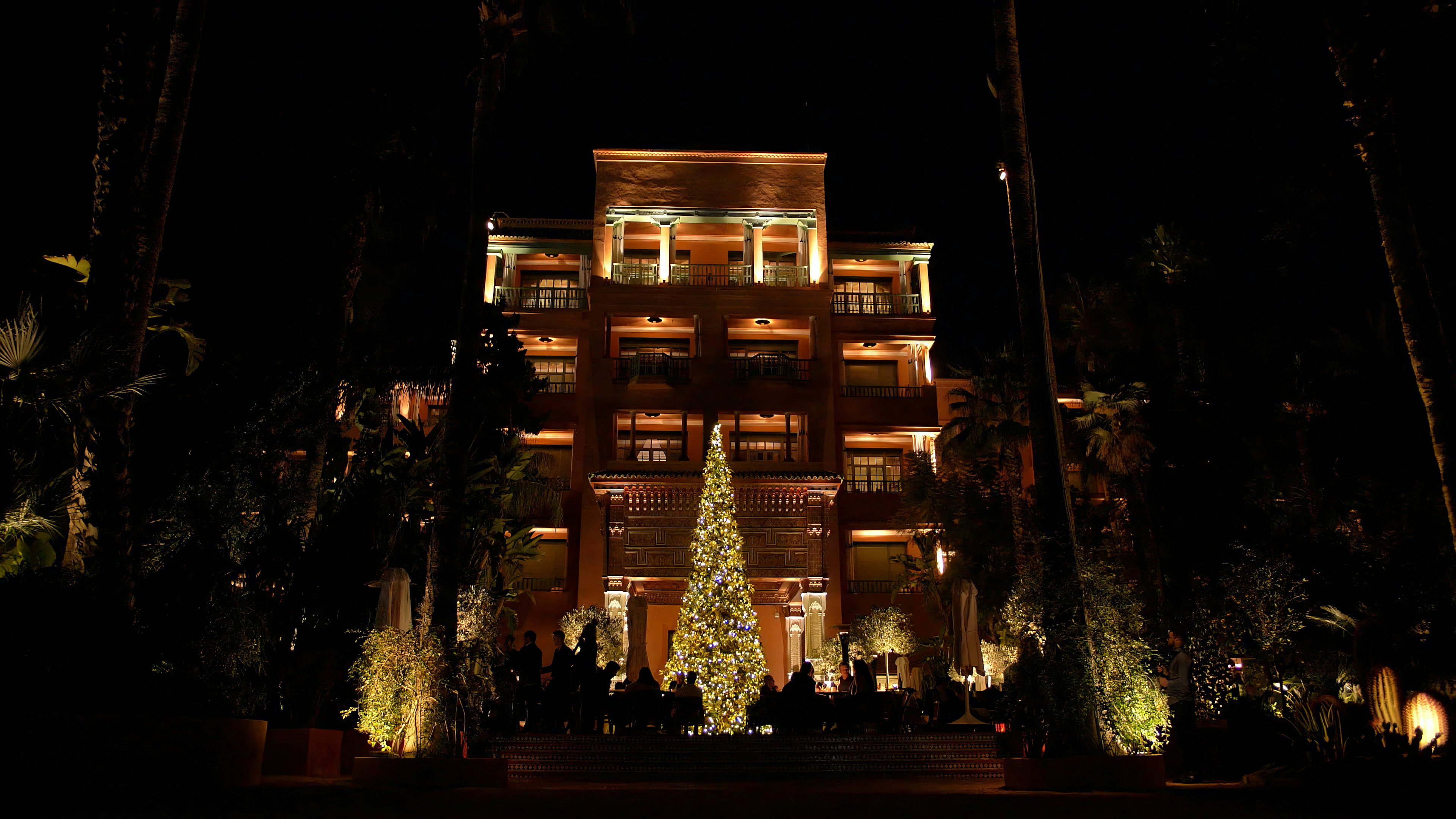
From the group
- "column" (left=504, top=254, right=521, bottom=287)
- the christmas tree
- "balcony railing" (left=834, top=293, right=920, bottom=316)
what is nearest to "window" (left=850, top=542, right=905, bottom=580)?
"balcony railing" (left=834, top=293, right=920, bottom=316)

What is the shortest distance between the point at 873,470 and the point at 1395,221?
73.7ft

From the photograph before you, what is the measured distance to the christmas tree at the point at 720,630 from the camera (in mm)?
17094

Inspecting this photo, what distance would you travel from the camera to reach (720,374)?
30.4 m

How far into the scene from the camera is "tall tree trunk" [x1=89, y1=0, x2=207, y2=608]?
909 cm

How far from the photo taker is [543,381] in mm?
24203

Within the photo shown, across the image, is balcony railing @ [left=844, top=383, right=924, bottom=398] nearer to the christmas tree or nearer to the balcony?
the balcony

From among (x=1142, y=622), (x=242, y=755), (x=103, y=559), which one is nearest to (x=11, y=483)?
(x=103, y=559)

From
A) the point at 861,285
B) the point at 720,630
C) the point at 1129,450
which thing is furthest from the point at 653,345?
the point at 720,630

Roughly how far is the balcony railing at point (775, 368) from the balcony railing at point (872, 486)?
493cm

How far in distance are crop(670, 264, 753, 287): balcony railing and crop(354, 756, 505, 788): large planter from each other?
76.1 ft

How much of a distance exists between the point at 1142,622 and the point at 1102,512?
52.3 ft

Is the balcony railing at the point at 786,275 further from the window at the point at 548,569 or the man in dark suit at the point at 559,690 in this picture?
the man in dark suit at the point at 559,690

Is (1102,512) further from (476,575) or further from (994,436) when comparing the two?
(476,575)

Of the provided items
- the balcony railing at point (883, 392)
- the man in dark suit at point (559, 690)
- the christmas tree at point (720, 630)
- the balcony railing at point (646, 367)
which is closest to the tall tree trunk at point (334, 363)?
the man in dark suit at point (559, 690)
